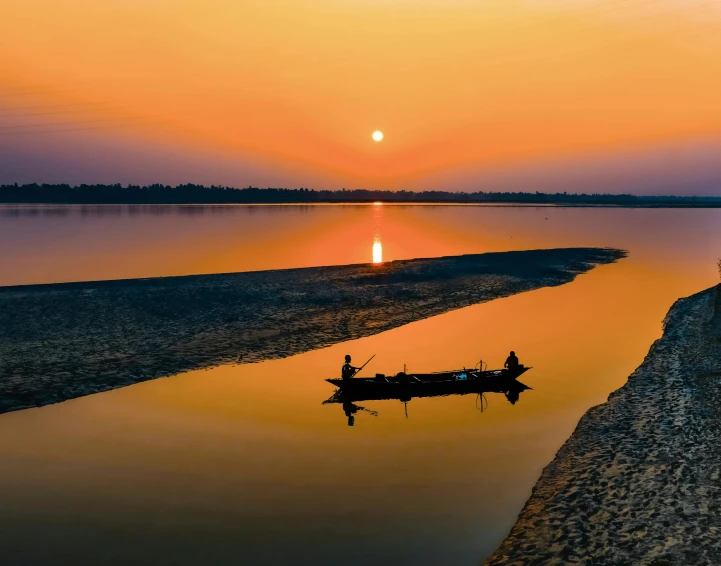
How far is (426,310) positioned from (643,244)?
89483 millimetres

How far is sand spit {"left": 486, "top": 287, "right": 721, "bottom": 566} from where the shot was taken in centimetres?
1412

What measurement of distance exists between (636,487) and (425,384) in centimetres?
1181

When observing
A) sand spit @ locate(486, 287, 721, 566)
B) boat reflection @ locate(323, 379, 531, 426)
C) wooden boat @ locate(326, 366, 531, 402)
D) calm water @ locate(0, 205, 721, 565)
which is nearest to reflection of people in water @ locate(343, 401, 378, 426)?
boat reflection @ locate(323, 379, 531, 426)

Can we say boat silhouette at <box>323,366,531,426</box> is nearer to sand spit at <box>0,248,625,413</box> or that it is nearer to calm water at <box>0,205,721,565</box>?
calm water at <box>0,205,721,565</box>

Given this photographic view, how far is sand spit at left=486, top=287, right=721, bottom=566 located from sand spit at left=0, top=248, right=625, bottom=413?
19.2 m

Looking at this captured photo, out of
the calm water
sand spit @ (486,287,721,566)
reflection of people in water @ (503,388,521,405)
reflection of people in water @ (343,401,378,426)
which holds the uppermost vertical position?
sand spit @ (486,287,721,566)

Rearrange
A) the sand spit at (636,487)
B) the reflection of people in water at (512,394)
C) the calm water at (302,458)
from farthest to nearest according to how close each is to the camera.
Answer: the reflection of people in water at (512,394)
the calm water at (302,458)
the sand spit at (636,487)

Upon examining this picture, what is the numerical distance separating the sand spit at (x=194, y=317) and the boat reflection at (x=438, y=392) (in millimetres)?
8246

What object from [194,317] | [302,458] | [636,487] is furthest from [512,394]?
[194,317]

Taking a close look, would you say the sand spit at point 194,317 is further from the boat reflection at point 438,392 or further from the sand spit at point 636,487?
the sand spit at point 636,487

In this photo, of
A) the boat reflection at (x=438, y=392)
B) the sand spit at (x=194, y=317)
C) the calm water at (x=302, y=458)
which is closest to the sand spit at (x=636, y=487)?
the calm water at (x=302, y=458)

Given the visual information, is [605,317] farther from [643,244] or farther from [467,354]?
[643,244]

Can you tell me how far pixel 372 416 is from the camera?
26.0 metres

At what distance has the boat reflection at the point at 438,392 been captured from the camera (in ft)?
90.2
